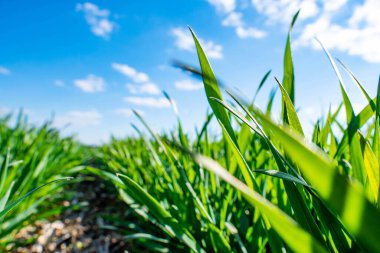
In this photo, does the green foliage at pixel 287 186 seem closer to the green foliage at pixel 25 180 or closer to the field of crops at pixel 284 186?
the field of crops at pixel 284 186

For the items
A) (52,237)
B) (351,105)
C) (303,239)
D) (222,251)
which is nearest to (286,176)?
(303,239)

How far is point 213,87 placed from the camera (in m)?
0.46

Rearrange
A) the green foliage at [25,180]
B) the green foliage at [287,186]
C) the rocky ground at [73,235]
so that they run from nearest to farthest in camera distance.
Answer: the green foliage at [287,186] → the green foliage at [25,180] → the rocky ground at [73,235]

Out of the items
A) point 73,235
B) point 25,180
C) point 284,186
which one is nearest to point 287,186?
point 284,186

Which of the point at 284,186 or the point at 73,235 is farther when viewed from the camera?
the point at 73,235

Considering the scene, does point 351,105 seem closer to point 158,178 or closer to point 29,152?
Answer: point 158,178

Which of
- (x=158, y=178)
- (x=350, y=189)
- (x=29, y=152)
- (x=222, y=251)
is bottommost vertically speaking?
(x=222, y=251)

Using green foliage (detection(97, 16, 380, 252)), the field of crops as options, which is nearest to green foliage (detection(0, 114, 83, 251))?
the field of crops

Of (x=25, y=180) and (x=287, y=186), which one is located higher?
(x=25, y=180)

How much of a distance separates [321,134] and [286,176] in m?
0.33

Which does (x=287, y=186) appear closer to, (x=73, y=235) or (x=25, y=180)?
(x=25, y=180)

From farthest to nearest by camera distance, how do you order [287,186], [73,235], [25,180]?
[73,235], [25,180], [287,186]

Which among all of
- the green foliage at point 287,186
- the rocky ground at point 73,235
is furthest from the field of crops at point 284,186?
the rocky ground at point 73,235

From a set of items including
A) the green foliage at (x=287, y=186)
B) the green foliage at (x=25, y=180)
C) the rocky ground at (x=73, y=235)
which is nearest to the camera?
→ the green foliage at (x=287, y=186)
